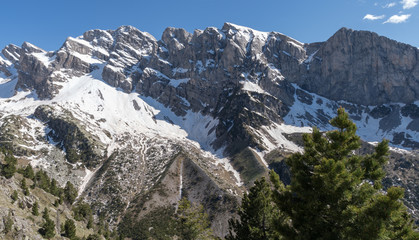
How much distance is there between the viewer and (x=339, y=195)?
12406 millimetres

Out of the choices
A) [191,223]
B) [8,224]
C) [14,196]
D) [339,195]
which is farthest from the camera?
[14,196]

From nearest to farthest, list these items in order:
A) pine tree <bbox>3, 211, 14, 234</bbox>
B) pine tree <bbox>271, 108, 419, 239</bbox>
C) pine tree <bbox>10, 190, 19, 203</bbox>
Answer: pine tree <bbox>271, 108, 419, 239</bbox>
pine tree <bbox>3, 211, 14, 234</bbox>
pine tree <bbox>10, 190, 19, 203</bbox>

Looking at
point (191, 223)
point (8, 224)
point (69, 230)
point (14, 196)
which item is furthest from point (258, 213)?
point (14, 196)

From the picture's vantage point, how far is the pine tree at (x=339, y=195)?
10.7 m

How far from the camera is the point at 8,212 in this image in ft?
142

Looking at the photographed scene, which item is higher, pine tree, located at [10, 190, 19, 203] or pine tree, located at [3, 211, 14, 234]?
pine tree, located at [3, 211, 14, 234]

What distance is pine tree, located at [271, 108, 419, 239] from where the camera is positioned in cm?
1071

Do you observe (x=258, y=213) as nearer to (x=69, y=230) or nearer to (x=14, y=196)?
(x=69, y=230)

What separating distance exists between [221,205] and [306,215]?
6001 inches

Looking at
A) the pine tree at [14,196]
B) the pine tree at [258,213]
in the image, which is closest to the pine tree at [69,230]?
the pine tree at [14,196]

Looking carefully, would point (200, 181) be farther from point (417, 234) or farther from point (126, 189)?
point (417, 234)

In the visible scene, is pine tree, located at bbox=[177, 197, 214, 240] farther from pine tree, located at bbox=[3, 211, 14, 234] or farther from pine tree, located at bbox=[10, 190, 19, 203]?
pine tree, located at bbox=[10, 190, 19, 203]

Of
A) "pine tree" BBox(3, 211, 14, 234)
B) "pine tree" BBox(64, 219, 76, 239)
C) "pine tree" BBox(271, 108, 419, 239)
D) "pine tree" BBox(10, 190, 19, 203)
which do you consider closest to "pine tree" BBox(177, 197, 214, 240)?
"pine tree" BBox(271, 108, 419, 239)

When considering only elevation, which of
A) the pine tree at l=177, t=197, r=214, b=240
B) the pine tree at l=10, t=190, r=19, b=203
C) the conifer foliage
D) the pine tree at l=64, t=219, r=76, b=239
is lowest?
the pine tree at l=64, t=219, r=76, b=239
